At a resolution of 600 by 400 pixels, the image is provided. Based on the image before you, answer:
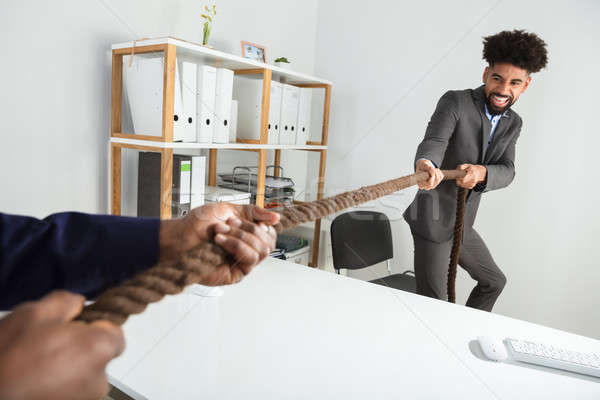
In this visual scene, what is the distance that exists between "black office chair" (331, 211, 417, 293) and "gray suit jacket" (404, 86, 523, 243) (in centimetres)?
14

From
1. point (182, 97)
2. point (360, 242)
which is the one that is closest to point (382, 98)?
point (360, 242)

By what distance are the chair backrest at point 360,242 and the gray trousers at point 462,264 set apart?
137 millimetres

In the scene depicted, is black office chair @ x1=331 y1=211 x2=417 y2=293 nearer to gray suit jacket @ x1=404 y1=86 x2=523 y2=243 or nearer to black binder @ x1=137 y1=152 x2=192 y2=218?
gray suit jacket @ x1=404 y1=86 x2=523 y2=243

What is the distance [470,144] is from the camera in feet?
4.73

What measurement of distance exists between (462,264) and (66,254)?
1618 mm

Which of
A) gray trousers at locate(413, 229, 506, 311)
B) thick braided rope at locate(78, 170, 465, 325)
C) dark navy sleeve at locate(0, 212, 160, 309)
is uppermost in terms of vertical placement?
thick braided rope at locate(78, 170, 465, 325)

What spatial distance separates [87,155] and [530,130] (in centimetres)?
203

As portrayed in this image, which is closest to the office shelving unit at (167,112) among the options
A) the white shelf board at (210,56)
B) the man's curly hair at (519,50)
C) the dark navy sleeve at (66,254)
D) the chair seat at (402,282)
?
the white shelf board at (210,56)

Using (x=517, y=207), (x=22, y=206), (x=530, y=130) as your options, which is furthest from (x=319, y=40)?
(x=22, y=206)

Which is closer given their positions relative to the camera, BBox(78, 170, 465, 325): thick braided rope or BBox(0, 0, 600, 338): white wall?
BBox(78, 170, 465, 325): thick braided rope

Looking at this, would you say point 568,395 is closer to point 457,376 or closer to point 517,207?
point 457,376

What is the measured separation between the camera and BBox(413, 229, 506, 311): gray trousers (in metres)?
1.57

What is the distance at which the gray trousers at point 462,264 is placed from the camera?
1566 mm

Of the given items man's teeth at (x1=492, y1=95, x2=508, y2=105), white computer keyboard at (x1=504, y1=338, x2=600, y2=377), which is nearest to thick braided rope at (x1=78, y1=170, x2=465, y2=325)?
white computer keyboard at (x1=504, y1=338, x2=600, y2=377)
